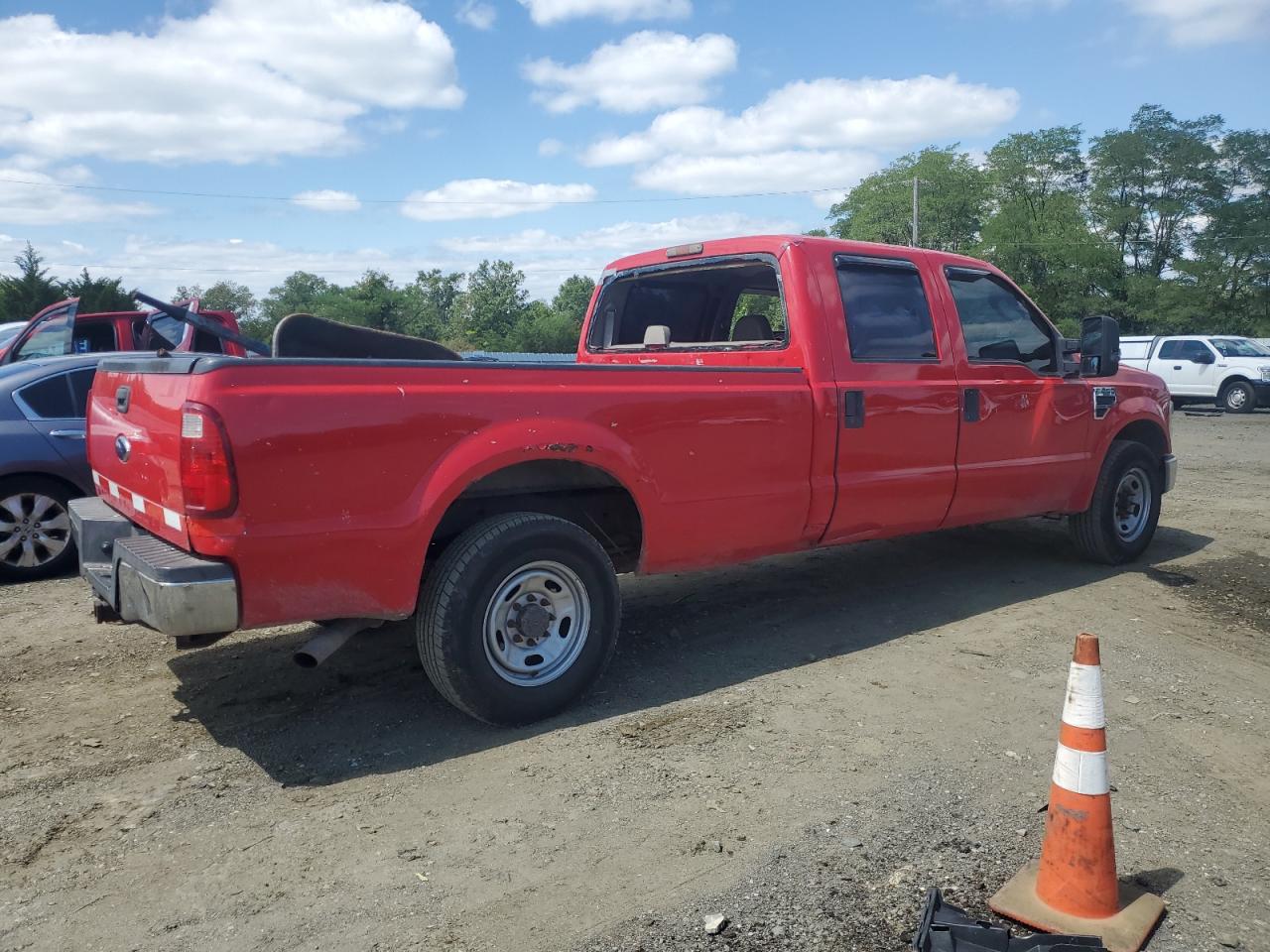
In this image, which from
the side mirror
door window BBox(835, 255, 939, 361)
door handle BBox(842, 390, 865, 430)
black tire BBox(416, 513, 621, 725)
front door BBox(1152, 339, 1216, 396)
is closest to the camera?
black tire BBox(416, 513, 621, 725)

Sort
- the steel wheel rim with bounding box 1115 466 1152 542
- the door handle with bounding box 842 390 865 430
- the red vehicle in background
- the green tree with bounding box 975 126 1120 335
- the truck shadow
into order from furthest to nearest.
Answer: the green tree with bounding box 975 126 1120 335
the red vehicle in background
the steel wheel rim with bounding box 1115 466 1152 542
the door handle with bounding box 842 390 865 430
the truck shadow

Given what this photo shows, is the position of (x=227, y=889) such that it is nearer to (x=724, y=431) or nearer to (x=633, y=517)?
(x=633, y=517)

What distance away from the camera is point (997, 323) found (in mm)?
5797

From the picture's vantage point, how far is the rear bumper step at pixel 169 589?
319 centimetres

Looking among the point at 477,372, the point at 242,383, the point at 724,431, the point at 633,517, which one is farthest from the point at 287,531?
the point at 724,431

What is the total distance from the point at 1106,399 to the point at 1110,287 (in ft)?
186

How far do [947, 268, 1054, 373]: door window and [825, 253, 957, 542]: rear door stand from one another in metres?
0.30

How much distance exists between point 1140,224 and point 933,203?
57.6 ft

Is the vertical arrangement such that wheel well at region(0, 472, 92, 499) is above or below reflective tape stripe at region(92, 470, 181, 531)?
below

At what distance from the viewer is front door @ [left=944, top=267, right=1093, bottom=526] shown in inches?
216

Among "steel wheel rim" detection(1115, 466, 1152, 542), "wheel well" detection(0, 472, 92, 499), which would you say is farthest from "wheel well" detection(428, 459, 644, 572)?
"steel wheel rim" detection(1115, 466, 1152, 542)

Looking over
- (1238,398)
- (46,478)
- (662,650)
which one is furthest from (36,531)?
(1238,398)

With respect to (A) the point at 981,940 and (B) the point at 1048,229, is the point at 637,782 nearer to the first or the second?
(A) the point at 981,940

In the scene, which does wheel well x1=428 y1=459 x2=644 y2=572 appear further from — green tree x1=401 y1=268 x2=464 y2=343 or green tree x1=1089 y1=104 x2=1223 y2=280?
green tree x1=401 y1=268 x2=464 y2=343
